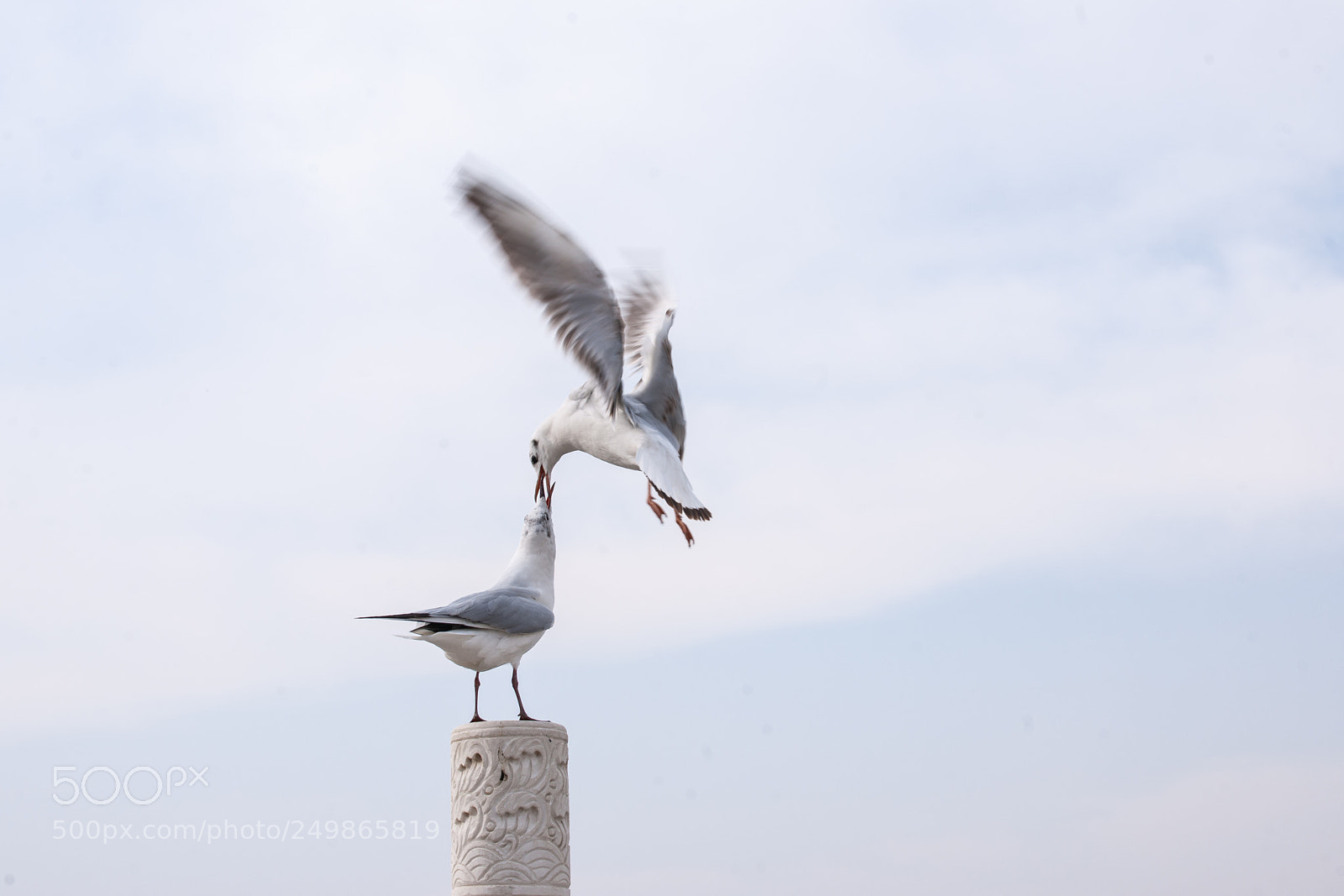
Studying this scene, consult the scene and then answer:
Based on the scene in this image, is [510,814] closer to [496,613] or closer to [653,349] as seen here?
[496,613]

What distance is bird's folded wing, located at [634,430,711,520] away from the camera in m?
10.4

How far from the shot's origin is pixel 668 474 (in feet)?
35.1

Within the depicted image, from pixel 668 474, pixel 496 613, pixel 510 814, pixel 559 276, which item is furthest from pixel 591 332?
pixel 510 814

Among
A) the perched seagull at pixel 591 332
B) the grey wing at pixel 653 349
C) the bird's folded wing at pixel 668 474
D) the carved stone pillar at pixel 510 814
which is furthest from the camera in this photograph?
the grey wing at pixel 653 349

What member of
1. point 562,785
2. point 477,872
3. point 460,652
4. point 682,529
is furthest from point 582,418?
Result: point 477,872

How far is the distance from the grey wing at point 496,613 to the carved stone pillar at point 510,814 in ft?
2.43

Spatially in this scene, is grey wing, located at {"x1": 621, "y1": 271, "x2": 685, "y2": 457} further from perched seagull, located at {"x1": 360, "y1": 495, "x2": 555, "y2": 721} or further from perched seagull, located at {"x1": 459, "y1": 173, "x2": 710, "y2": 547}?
perched seagull, located at {"x1": 360, "y1": 495, "x2": 555, "y2": 721}

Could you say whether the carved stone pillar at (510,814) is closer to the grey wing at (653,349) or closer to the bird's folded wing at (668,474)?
the bird's folded wing at (668,474)

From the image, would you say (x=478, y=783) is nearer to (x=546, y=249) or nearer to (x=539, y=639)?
(x=539, y=639)

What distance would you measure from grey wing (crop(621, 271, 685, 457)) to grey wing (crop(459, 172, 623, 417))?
36.9 inches

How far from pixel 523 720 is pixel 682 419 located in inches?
125

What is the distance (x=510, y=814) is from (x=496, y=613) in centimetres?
149

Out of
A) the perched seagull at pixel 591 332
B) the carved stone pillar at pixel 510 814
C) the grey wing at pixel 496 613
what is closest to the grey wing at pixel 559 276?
the perched seagull at pixel 591 332

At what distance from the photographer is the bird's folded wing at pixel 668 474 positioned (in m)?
10.4
